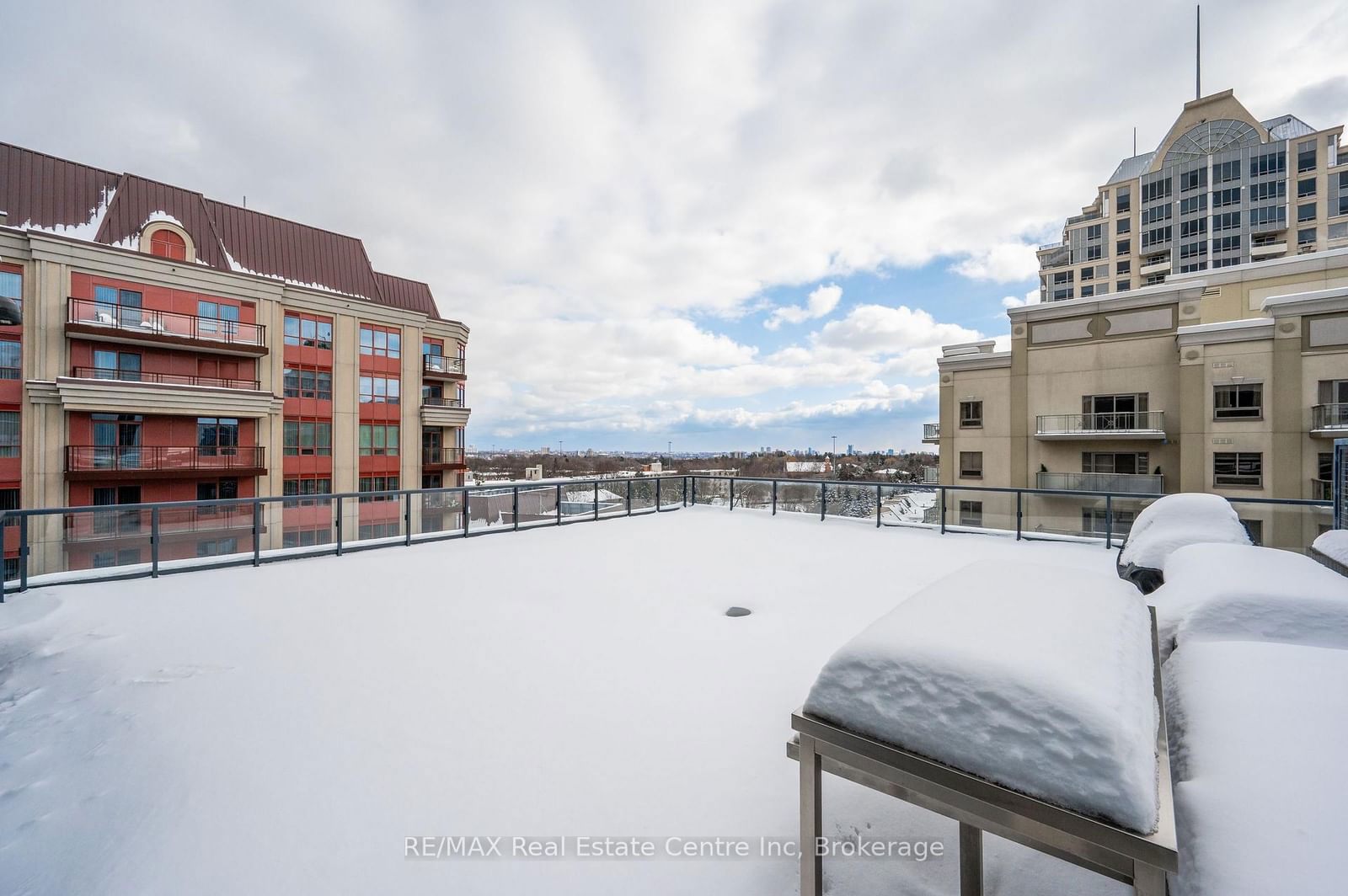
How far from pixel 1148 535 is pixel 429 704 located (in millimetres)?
5635

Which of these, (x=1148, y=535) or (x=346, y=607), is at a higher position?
(x=1148, y=535)

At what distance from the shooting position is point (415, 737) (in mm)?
2867

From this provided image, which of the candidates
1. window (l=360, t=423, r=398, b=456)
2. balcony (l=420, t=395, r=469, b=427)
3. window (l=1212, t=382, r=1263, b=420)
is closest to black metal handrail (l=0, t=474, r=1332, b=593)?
window (l=1212, t=382, r=1263, b=420)

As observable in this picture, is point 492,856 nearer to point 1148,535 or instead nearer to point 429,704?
point 429,704

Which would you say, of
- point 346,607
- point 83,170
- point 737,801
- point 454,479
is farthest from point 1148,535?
point 83,170

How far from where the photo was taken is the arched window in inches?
795

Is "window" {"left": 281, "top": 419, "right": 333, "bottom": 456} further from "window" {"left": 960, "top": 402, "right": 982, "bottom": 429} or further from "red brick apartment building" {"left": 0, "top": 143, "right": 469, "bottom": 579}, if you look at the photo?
"window" {"left": 960, "top": 402, "right": 982, "bottom": 429}

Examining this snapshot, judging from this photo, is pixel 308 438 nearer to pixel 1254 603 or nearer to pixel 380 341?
pixel 380 341

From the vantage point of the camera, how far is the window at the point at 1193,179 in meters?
41.0

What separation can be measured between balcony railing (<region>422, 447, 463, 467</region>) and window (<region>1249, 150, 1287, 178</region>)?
62.6 m

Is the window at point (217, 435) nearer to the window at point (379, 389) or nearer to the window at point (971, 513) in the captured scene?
the window at point (379, 389)

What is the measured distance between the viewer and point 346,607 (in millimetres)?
5098

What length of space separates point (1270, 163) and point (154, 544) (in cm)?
6554

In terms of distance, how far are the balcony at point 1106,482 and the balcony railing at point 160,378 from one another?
34267 millimetres
